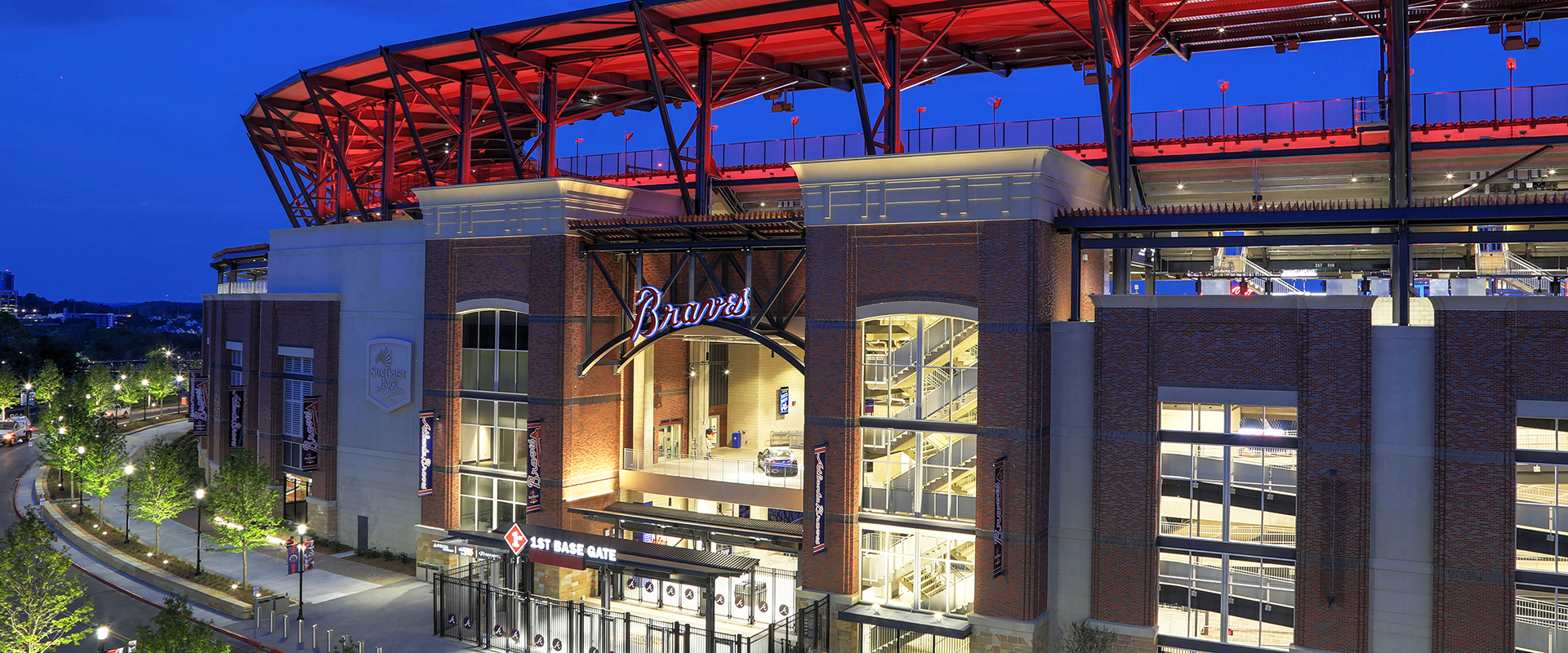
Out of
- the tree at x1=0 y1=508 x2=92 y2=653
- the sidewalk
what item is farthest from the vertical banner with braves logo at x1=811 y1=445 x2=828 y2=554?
the tree at x1=0 y1=508 x2=92 y2=653

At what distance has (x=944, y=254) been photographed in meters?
27.3

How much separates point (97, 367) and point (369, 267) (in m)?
55.8

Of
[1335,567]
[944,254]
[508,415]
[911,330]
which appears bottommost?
[1335,567]

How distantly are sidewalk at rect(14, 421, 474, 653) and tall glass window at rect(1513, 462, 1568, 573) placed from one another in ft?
94.1

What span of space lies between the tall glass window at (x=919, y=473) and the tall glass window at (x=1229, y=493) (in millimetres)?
5207

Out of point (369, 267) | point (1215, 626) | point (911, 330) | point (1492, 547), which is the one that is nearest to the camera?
point (1492, 547)

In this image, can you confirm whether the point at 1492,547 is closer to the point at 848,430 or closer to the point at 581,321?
the point at 848,430

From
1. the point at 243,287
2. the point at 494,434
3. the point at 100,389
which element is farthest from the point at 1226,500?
the point at 100,389

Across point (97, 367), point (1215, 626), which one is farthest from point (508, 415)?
point (97, 367)

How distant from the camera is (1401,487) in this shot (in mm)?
23625

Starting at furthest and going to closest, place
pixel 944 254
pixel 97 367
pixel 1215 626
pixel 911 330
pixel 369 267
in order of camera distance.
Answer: pixel 97 367
pixel 369 267
pixel 911 330
pixel 944 254
pixel 1215 626

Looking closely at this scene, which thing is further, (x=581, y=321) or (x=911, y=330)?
(x=581, y=321)

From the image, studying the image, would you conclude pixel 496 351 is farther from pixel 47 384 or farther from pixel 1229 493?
pixel 47 384

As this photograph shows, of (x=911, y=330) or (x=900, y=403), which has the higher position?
(x=911, y=330)
